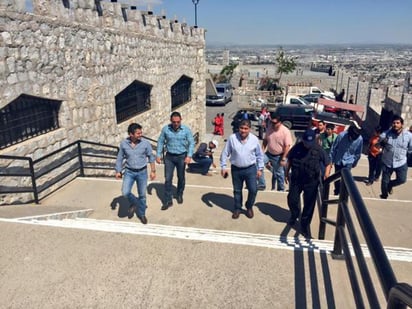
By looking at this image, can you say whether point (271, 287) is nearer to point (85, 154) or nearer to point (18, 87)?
point (18, 87)

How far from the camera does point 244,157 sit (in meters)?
5.27

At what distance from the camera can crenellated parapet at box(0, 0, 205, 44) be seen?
6.28m

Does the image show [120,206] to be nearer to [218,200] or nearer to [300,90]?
[218,200]

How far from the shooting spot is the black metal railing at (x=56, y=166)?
229 inches

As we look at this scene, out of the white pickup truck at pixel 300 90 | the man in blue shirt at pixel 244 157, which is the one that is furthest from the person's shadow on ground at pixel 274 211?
the white pickup truck at pixel 300 90

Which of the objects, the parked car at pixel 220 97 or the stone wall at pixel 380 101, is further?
the parked car at pixel 220 97

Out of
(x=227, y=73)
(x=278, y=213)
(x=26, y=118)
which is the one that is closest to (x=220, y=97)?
(x=227, y=73)

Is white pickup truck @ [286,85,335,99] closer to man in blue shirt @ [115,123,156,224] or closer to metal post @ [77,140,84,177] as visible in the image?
metal post @ [77,140,84,177]

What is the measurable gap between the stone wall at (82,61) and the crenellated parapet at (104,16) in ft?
0.05

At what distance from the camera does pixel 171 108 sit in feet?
44.2

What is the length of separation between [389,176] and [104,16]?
23.7 feet

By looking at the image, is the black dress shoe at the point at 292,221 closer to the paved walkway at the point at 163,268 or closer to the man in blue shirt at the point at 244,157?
the paved walkway at the point at 163,268

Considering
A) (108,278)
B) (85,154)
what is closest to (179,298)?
(108,278)

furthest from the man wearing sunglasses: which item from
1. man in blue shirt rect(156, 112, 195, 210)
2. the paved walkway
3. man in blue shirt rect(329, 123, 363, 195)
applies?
the paved walkway
